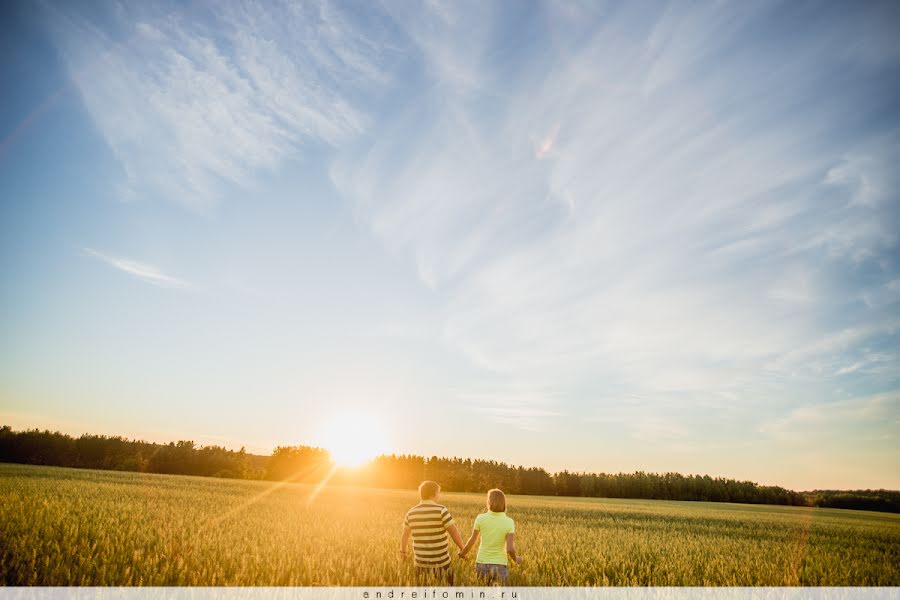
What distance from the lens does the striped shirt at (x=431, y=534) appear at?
6461 mm

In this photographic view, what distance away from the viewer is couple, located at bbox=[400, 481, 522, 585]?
6363mm

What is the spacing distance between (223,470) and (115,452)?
15032mm

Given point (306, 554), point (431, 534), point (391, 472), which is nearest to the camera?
point (431, 534)

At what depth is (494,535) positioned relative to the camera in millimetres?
6363

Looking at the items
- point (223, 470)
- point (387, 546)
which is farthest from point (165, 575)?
point (223, 470)

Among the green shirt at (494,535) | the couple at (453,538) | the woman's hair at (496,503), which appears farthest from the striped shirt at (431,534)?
the woman's hair at (496,503)

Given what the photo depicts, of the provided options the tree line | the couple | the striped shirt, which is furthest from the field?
the tree line

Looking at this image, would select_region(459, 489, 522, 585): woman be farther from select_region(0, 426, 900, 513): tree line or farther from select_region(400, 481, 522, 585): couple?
select_region(0, 426, 900, 513): tree line

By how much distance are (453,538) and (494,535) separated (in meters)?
0.58

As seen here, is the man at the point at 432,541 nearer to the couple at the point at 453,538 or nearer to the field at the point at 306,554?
the couple at the point at 453,538

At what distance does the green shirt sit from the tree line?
7839 cm

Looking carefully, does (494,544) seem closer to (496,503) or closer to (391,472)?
(496,503)

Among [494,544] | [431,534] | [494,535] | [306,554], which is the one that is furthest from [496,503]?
[306,554]

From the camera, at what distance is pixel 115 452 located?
66.1m
